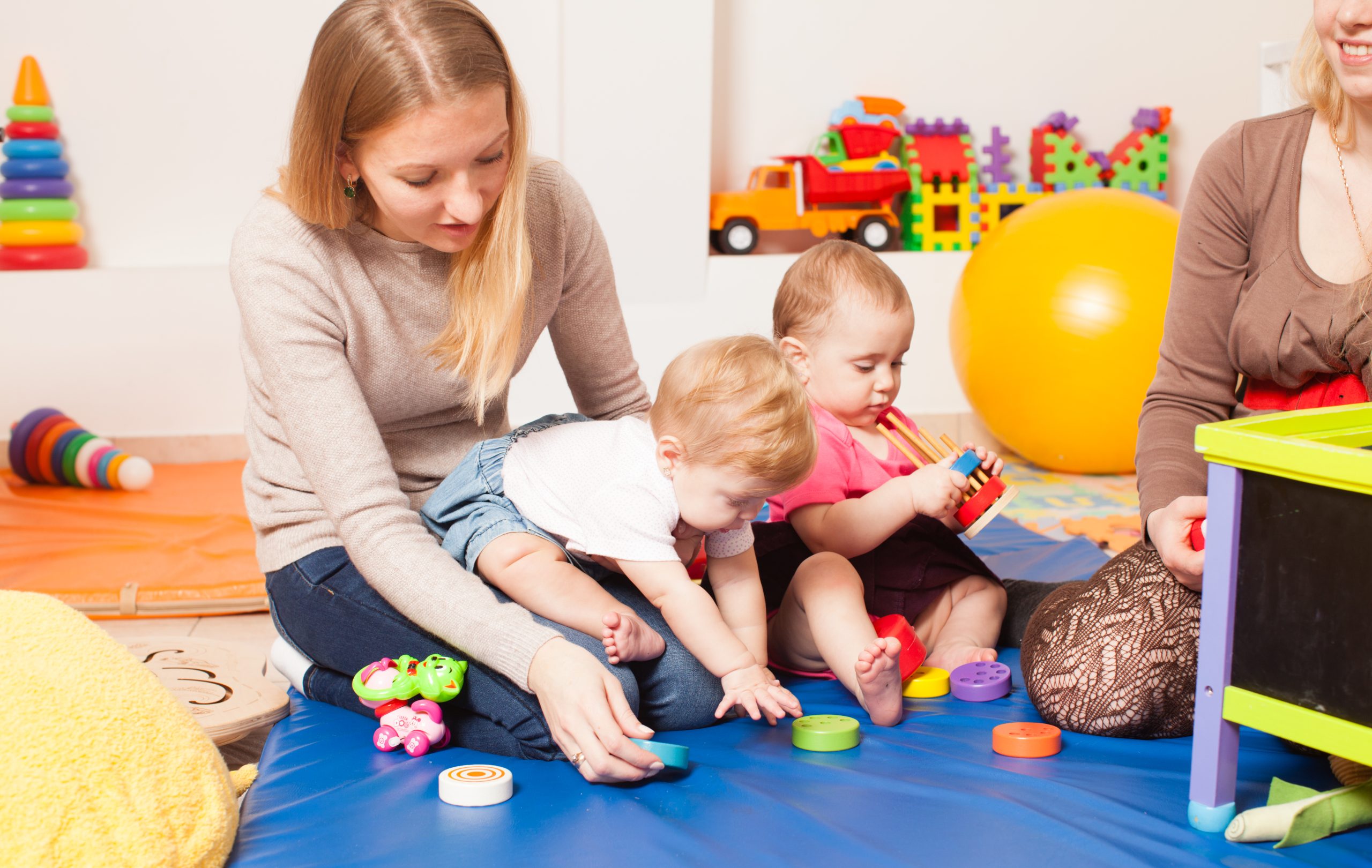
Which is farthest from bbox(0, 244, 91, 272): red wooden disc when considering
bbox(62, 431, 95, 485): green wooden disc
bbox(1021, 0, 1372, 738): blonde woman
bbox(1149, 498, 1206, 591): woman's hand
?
bbox(1149, 498, 1206, 591): woman's hand

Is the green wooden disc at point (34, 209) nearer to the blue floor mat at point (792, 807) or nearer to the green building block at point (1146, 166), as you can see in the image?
the blue floor mat at point (792, 807)

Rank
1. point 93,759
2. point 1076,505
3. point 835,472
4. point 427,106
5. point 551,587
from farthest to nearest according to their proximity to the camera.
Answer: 1. point 1076,505
2. point 835,472
3. point 551,587
4. point 427,106
5. point 93,759

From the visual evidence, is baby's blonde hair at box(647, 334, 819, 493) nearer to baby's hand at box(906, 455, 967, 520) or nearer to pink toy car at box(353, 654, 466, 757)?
baby's hand at box(906, 455, 967, 520)

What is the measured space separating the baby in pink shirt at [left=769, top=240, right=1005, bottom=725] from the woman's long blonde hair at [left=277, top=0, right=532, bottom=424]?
430 millimetres

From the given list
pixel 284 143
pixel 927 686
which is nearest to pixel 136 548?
pixel 284 143

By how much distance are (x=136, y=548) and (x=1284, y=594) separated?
221 centimetres

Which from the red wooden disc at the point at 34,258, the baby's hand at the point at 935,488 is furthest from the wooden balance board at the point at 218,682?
the red wooden disc at the point at 34,258

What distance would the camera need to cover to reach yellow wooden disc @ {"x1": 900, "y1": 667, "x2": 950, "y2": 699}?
152 cm

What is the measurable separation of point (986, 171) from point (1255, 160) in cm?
243

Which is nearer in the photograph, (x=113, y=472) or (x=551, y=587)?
(x=551, y=587)

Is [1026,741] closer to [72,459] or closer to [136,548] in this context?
[136,548]

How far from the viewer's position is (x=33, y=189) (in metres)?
3.24

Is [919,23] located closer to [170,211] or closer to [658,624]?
[170,211]

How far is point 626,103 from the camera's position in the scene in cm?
333
